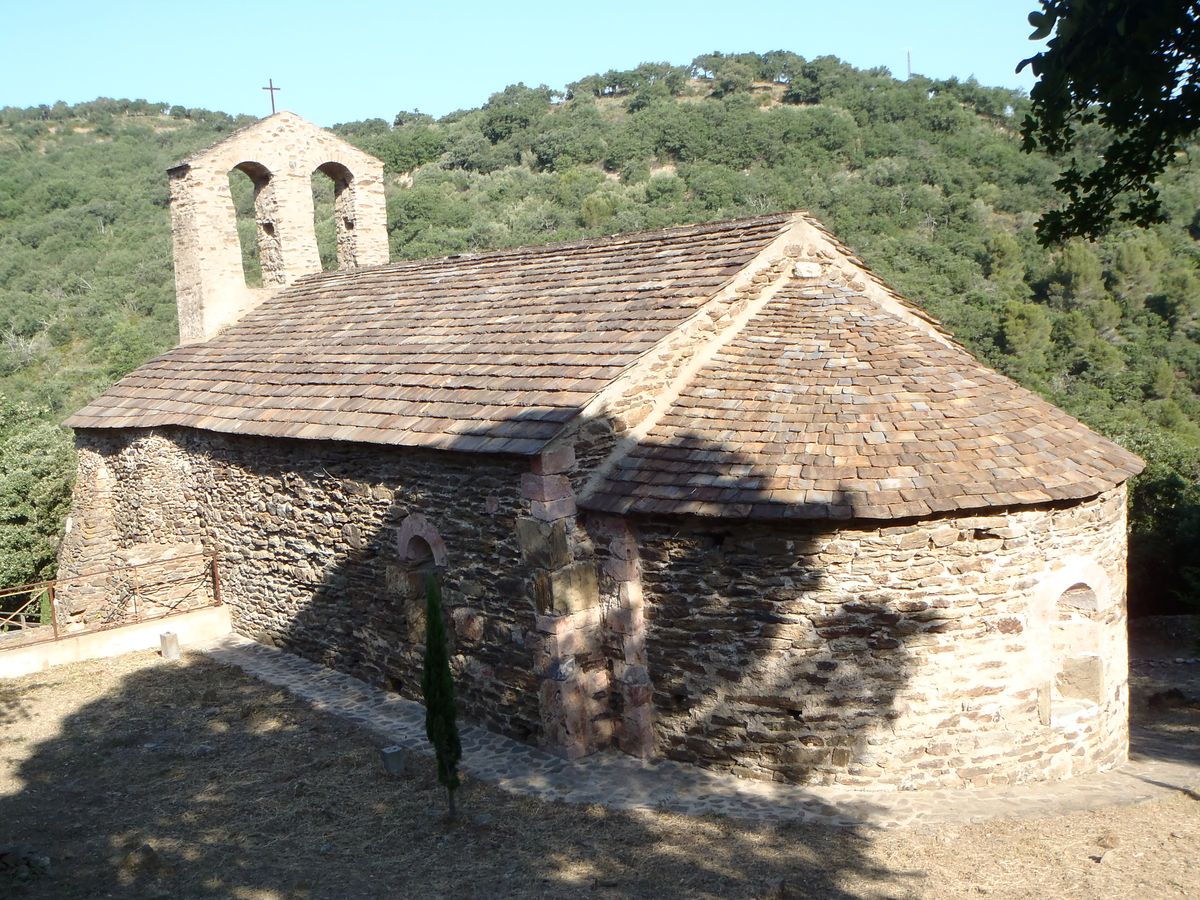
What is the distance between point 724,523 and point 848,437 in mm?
1181

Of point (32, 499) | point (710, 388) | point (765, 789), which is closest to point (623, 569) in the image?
point (710, 388)

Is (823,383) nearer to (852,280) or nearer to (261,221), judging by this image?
(852,280)

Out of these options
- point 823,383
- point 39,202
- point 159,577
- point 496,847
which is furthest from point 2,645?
point 39,202

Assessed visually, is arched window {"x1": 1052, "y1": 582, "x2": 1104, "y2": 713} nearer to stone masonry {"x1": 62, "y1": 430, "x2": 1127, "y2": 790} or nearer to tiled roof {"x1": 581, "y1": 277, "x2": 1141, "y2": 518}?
stone masonry {"x1": 62, "y1": 430, "x2": 1127, "y2": 790}

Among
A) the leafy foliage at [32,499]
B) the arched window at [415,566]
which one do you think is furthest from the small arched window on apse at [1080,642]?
the leafy foliage at [32,499]

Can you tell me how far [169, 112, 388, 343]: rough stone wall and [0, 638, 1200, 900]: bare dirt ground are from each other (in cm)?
769

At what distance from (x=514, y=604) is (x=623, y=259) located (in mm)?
4204

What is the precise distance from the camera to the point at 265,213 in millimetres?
15344

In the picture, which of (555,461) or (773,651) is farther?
(555,461)

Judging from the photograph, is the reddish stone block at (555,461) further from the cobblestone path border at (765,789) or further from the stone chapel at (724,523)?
the cobblestone path border at (765,789)

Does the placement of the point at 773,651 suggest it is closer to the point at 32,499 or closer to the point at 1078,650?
the point at 1078,650

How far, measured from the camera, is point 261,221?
1558cm

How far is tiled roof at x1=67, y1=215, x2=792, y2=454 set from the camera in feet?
30.3

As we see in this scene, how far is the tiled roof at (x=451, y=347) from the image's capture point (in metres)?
9.23
